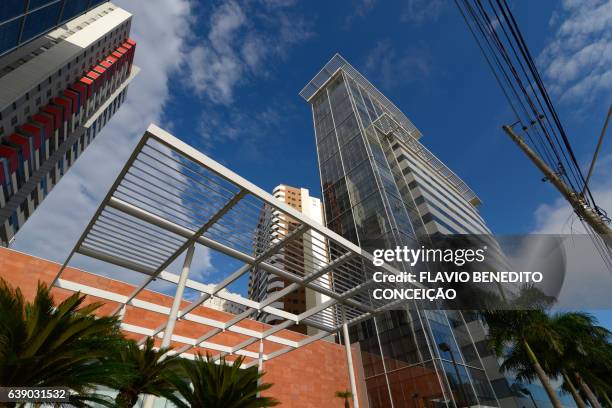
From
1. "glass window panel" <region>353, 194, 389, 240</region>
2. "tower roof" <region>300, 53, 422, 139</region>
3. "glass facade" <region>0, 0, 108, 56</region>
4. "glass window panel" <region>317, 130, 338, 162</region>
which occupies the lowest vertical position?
"glass window panel" <region>353, 194, 389, 240</region>

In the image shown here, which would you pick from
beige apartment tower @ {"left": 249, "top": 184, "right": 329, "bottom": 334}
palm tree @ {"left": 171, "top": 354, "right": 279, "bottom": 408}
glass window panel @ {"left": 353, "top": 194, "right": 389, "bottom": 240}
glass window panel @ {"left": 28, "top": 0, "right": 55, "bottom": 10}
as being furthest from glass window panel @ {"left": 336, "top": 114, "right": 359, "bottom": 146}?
palm tree @ {"left": 171, "top": 354, "right": 279, "bottom": 408}

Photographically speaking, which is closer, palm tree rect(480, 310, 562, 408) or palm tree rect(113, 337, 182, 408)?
palm tree rect(113, 337, 182, 408)

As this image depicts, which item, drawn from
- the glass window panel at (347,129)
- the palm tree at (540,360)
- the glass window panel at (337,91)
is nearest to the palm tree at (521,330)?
the palm tree at (540,360)

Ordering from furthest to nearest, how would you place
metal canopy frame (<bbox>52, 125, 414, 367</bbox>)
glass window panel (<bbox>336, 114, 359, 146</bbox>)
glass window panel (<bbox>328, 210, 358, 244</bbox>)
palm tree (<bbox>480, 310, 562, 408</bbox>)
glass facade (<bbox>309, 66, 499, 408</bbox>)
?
glass window panel (<bbox>336, 114, 359, 146</bbox>) < glass window panel (<bbox>328, 210, 358, 244</bbox>) < glass facade (<bbox>309, 66, 499, 408</bbox>) < palm tree (<bbox>480, 310, 562, 408</bbox>) < metal canopy frame (<bbox>52, 125, 414, 367</bbox>)

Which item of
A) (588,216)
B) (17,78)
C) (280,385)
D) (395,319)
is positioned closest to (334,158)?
(395,319)

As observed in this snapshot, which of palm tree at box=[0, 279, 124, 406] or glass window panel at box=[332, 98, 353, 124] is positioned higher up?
glass window panel at box=[332, 98, 353, 124]

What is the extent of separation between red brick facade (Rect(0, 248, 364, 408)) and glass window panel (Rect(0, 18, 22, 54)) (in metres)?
17.4

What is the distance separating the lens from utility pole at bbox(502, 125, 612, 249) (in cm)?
873

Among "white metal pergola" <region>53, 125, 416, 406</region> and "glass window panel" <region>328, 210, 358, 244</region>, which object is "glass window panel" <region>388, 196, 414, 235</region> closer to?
"glass window panel" <region>328, 210, 358, 244</region>

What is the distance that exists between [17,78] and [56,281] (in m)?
52.8

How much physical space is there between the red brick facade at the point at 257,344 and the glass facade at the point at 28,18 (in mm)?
17173

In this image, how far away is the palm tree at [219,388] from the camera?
8.55 metres

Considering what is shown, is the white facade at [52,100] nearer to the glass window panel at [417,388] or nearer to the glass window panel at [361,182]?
the glass window panel at [361,182]

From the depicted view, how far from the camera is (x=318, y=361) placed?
22594 mm
